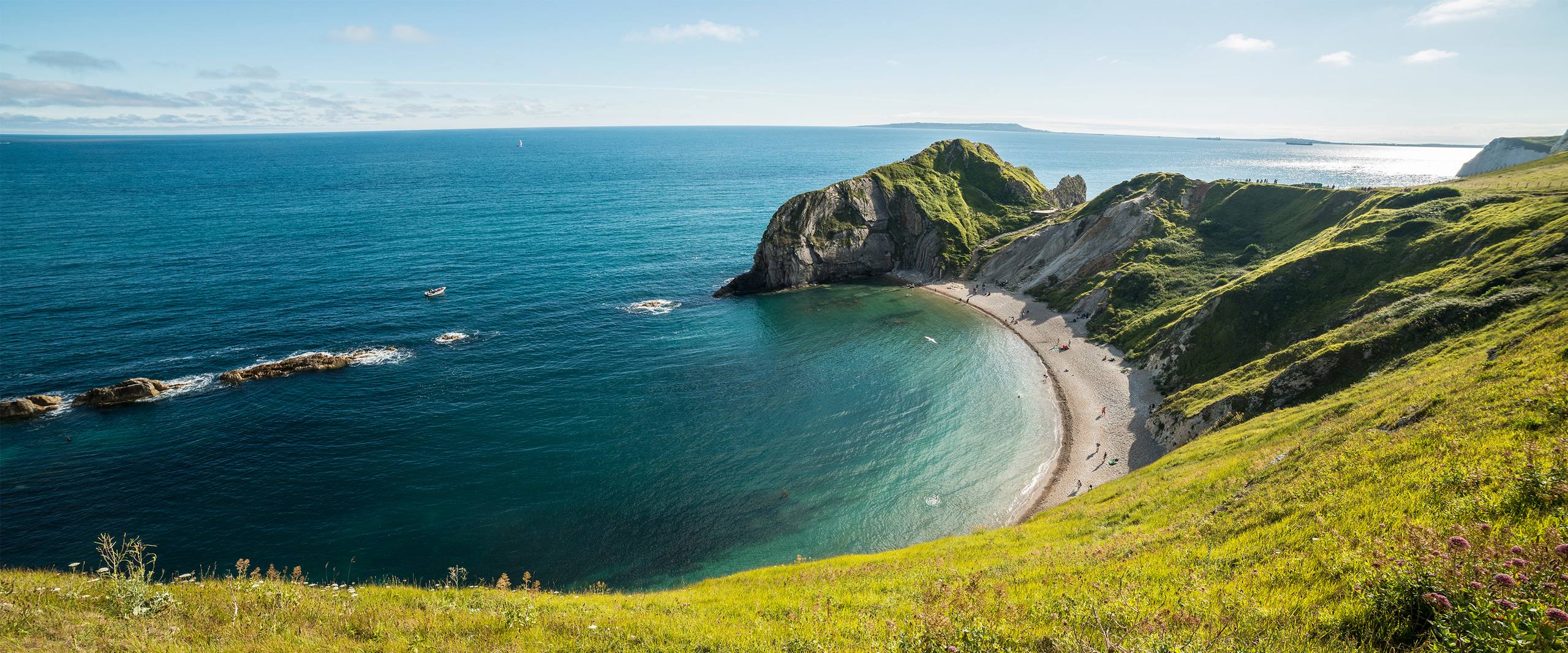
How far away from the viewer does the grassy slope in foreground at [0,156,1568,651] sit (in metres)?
9.62

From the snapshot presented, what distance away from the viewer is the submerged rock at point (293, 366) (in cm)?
5509

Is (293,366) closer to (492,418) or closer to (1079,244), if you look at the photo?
(492,418)

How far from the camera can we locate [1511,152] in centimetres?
14850

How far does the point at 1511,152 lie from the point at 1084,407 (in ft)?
630

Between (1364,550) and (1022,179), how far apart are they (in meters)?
123

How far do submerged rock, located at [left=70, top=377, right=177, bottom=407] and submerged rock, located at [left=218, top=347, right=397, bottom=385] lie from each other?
4.55 metres

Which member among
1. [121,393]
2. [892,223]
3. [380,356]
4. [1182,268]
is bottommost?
[121,393]

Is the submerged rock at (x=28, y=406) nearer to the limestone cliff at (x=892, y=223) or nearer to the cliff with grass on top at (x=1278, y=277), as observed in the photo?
the limestone cliff at (x=892, y=223)

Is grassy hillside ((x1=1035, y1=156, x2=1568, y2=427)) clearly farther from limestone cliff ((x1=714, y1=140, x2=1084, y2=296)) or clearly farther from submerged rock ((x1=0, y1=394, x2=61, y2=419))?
submerged rock ((x1=0, y1=394, x2=61, y2=419))

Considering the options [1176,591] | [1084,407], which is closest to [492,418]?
[1176,591]

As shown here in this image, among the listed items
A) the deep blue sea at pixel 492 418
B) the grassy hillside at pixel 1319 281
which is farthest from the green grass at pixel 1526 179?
the deep blue sea at pixel 492 418

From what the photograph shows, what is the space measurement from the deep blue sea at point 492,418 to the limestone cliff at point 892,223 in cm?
615

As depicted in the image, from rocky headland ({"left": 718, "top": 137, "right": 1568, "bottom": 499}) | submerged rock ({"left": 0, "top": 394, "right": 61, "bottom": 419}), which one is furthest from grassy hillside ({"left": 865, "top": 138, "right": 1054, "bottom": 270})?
submerged rock ({"left": 0, "top": 394, "right": 61, "bottom": 419})

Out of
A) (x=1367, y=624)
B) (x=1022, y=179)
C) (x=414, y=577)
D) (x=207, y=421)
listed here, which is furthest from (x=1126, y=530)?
(x=1022, y=179)
